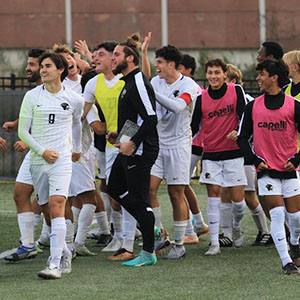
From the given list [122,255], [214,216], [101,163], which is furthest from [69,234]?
[101,163]

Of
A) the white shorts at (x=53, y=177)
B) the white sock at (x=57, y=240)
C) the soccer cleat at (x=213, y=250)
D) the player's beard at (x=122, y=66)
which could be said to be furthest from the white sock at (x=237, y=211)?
the white sock at (x=57, y=240)

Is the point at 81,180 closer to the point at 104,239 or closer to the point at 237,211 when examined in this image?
the point at 104,239

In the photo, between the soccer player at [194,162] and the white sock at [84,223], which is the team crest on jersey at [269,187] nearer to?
the white sock at [84,223]

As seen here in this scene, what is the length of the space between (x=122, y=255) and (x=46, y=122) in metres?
1.60

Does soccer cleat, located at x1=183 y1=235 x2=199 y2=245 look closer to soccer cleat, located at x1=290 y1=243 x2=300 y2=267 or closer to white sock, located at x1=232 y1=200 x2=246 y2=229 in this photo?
white sock, located at x1=232 y1=200 x2=246 y2=229

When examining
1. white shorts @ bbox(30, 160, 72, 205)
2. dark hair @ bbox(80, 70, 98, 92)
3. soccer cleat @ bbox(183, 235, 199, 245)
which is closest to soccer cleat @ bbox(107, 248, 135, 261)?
white shorts @ bbox(30, 160, 72, 205)

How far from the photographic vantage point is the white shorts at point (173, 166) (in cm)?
949

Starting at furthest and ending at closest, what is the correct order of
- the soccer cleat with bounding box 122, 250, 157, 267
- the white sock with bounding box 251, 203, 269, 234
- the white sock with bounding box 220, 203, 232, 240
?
the white sock with bounding box 251, 203, 269, 234, the white sock with bounding box 220, 203, 232, 240, the soccer cleat with bounding box 122, 250, 157, 267

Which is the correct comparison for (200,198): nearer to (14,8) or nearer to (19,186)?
(19,186)

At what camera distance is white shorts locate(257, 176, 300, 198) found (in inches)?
324

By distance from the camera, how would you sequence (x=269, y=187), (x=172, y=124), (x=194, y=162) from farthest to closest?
(x=194, y=162)
(x=172, y=124)
(x=269, y=187)

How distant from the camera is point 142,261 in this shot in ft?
28.6

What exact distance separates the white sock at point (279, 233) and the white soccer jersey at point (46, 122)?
73.6 inches

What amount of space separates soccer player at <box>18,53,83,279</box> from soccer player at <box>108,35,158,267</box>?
49cm
